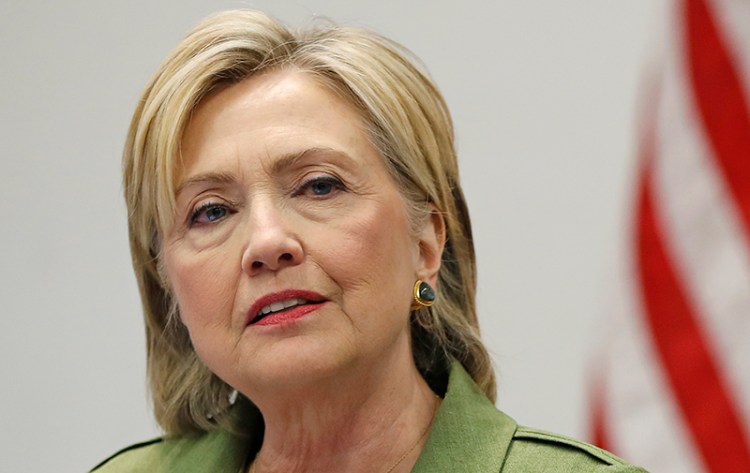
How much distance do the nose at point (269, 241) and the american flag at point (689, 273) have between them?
2.89 ft

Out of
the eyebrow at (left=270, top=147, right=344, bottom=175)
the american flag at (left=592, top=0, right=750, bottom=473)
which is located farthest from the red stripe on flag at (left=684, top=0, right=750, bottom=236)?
the eyebrow at (left=270, top=147, right=344, bottom=175)

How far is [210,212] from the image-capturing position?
2.30 meters

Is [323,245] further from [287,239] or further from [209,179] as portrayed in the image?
[209,179]

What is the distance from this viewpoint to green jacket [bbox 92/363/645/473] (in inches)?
86.3

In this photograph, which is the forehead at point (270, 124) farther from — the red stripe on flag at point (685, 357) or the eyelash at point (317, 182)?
the red stripe on flag at point (685, 357)

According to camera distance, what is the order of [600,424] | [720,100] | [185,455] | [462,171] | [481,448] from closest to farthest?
[481,448]
[185,455]
[720,100]
[600,424]
[462,171]

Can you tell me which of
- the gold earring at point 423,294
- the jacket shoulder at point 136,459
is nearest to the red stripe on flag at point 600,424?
the gold earring at point 423,294

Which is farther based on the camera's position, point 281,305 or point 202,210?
point 202,210

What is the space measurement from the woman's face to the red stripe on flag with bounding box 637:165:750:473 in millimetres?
629

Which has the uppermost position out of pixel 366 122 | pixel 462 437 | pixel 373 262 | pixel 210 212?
pixel 366 122

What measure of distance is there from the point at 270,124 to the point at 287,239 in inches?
8.4

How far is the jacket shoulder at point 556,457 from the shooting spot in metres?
2.16

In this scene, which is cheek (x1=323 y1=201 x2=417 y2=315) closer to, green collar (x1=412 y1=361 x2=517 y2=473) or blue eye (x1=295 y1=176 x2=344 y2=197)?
blue eye (x1=295 y1=176 x2=344 y2=197)

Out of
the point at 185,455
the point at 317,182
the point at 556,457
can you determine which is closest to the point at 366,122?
the point at 317,182
